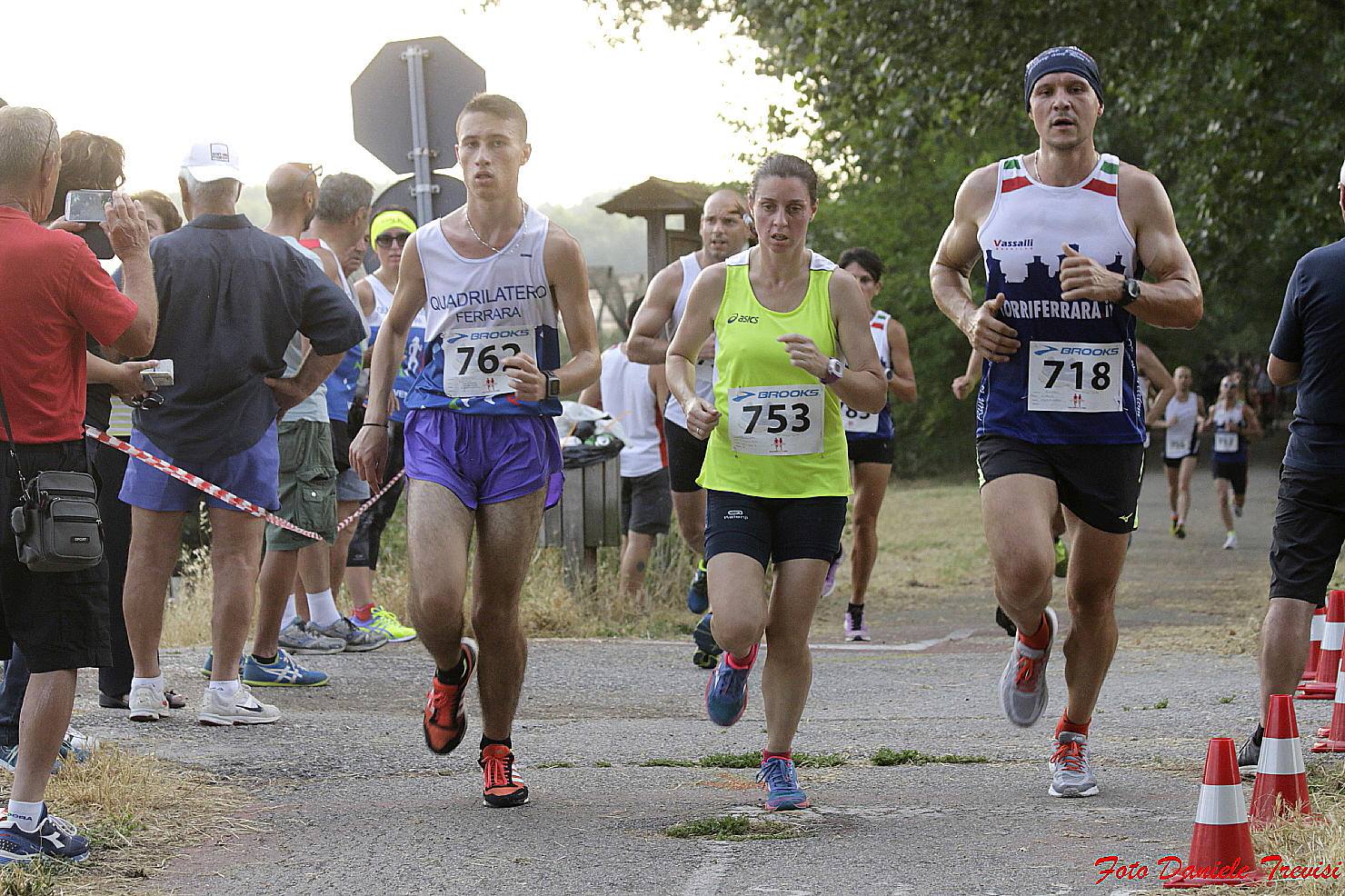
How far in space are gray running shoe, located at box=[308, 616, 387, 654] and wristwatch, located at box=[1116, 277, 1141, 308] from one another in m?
5.19

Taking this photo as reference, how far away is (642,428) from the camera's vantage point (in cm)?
1091

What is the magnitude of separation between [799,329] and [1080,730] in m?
1.61

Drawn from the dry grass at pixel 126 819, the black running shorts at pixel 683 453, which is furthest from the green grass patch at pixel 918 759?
the black running shorts at pixel 683 453

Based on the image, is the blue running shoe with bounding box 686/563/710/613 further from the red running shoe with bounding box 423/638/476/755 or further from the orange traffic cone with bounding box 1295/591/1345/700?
the red running shoe with bounding box 423/638/476/755

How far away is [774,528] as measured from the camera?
5441mm

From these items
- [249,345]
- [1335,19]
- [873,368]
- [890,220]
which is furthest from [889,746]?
[890,220]

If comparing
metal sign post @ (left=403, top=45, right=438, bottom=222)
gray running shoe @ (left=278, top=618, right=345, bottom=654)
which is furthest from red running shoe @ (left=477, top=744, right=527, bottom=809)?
metal sign post @ (left=403, top=45, right=438, bottom=222)

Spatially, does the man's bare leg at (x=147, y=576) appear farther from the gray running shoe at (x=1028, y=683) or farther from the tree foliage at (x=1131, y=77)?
the tree foliage at (x=1131, y=77)

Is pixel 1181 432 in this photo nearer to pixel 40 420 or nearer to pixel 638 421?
pixel 638 421

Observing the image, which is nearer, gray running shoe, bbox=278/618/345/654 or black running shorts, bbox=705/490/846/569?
black running shorts, bbox=705/490/846/569

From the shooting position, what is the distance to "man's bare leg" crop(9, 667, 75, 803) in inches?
177

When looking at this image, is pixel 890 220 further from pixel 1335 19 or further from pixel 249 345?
pixel 249 345

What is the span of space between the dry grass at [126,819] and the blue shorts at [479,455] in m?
1.22

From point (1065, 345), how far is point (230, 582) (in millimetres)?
3406
